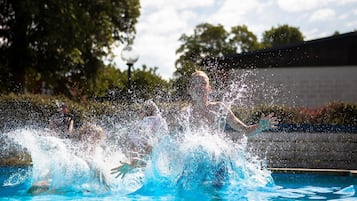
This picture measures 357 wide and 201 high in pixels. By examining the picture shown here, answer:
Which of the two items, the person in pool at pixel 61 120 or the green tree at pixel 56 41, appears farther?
the green tree at pixel 56 41

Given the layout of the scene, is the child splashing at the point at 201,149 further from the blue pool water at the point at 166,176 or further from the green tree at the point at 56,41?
the green tree at the point at 56,41

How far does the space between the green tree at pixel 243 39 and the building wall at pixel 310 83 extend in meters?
32.8

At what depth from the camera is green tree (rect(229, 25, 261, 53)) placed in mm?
53281

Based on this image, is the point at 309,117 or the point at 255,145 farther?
the point at 309,117

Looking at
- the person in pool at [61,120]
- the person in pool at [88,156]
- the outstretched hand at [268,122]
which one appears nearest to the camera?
the outstretched hand at [268,122]

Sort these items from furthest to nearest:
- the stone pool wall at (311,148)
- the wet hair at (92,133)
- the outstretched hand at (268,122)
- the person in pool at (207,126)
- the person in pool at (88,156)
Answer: the stone pool wall at (311,148)
the wet hair at (92,133)
the person in pool at (88,156)
the person in pool at (207,126)
the outstretched hand at (268,122)

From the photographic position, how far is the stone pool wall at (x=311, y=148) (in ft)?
39.8

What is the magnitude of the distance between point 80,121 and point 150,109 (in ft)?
10.6

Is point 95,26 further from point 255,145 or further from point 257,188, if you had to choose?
point 257,188

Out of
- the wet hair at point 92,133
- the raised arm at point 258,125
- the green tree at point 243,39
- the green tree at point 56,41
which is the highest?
the green tree at point 243,39

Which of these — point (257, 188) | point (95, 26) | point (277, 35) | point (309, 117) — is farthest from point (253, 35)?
point (257, 188)

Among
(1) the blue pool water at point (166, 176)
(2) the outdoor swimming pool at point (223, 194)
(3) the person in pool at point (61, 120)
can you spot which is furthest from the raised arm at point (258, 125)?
(3) the person in pool at point (61, 120)

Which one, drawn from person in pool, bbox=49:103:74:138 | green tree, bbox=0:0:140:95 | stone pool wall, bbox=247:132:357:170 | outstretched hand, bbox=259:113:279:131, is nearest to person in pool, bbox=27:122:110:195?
outstretched hand, bbox=259:113:279:131

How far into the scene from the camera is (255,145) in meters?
12.4
